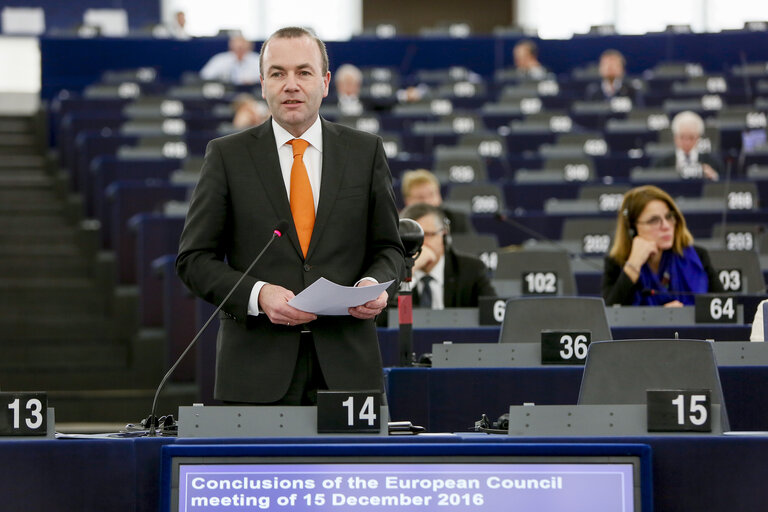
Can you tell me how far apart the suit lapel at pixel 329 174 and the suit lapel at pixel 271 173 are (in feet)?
0.17

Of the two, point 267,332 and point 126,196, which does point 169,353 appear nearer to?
point 126,196

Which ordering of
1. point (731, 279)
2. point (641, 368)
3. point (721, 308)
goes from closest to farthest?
1. point (641, 368)
2. point (721, 308)
3. point (731, 279)

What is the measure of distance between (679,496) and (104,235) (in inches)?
297

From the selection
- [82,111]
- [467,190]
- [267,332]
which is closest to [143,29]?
[82,111]

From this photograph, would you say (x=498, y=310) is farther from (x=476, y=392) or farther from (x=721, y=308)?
(x=476, y=392)

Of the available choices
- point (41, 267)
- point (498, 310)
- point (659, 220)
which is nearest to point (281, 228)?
point (498, 310)

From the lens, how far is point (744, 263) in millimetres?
6629

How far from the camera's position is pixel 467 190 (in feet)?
29.5

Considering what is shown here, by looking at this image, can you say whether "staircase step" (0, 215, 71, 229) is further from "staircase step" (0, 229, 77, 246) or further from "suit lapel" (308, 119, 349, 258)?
"suit lapel" (308, 119, 349, 258)

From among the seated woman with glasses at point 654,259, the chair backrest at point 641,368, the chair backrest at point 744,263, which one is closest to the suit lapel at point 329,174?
the chair backrest at point 641,368

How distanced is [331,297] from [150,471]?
52 centimetres

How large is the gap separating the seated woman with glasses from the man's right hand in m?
3.37

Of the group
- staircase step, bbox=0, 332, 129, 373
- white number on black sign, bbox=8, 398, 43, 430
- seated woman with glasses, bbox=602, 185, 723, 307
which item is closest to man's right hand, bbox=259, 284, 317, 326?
white number on black sign, bbox=8, 398, 43, 430

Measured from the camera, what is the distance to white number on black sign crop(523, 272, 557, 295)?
19.3 ft
